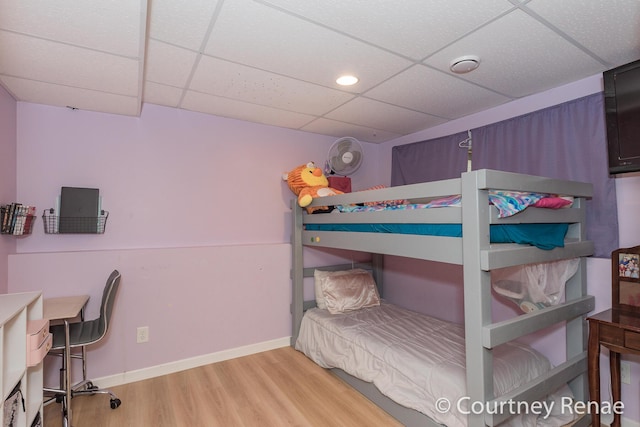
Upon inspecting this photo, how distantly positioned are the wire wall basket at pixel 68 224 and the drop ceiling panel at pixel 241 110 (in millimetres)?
1148

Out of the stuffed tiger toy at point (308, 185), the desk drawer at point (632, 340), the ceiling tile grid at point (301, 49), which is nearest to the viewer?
the ceiling tile grid at point (301, 49)

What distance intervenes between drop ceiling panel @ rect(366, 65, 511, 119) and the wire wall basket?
7.36 ft

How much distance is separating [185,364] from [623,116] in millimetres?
3460

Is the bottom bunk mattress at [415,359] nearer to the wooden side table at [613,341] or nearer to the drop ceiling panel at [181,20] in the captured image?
the wooden side table at [613,341]

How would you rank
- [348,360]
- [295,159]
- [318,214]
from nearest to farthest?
[348,360]
[318,214]
[295,159]

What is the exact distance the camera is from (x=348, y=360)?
2.31 m

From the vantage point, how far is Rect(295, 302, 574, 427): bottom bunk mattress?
1.72 metres

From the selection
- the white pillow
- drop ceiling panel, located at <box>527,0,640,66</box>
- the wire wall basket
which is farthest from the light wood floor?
drop ceiling panel, located at <box>527,0,640,66</box>

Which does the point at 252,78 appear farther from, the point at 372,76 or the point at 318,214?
the point at 318,214

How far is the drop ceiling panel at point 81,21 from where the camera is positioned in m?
1.25

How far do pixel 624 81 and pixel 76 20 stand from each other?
110 inches

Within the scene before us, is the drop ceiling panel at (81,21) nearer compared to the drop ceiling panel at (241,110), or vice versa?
the drop ceiling panel at (81,21)

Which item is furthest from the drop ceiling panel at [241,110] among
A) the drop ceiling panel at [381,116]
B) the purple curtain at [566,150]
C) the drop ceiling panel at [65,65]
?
the purple curtain at [566,150]

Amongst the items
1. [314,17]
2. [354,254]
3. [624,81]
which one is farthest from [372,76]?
[354,254]
